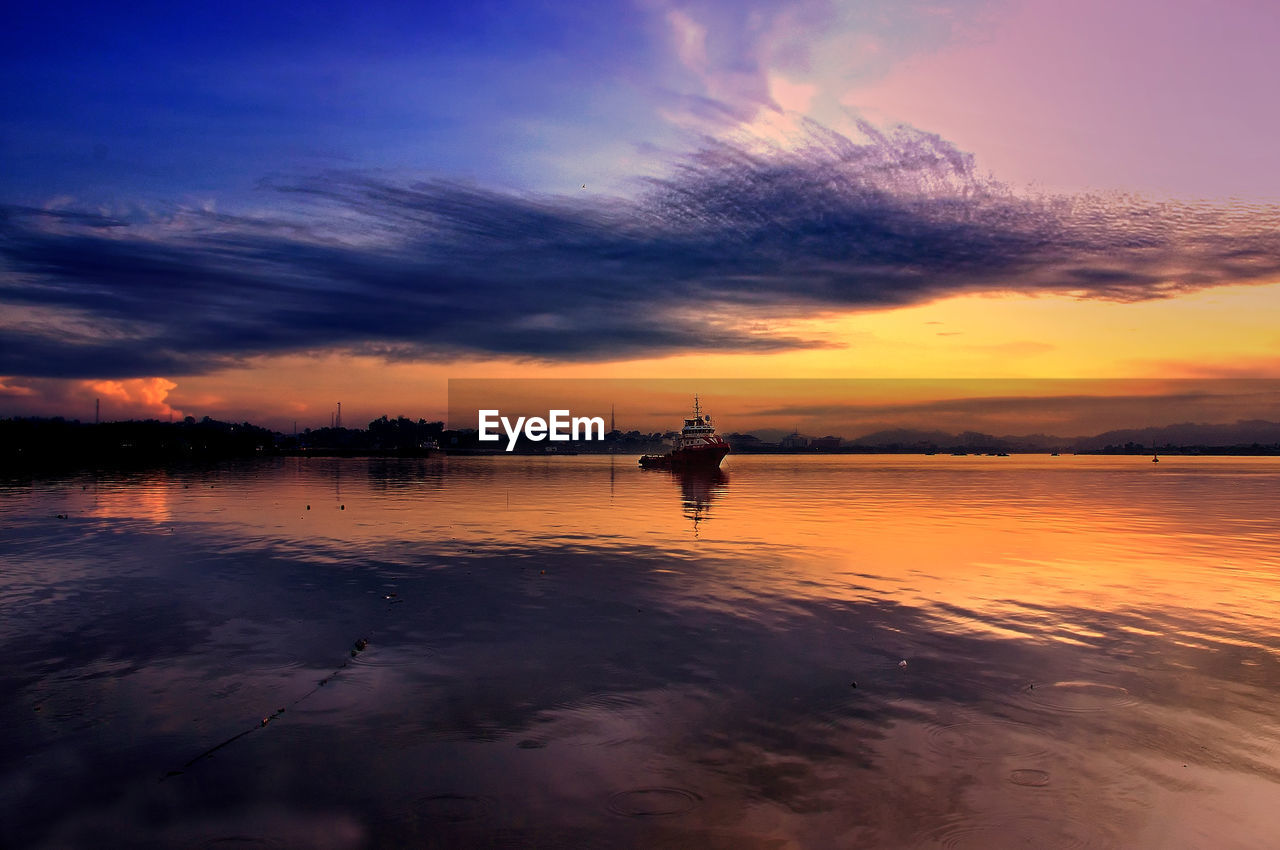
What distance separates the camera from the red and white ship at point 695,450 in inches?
5020

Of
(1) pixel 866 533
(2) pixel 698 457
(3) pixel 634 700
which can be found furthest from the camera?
(2) pixel 698 457

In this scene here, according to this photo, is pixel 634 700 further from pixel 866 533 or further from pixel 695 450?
pixel 695 450

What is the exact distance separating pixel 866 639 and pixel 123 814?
1288 centimetres

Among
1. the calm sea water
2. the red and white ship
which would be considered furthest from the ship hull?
the calm sea water

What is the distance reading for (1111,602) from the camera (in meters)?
19.5

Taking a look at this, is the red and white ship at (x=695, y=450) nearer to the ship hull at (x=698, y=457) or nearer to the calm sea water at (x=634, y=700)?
the ship hull at (x=698, y=457)

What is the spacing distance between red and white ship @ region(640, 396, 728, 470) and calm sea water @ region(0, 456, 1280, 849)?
3952 inches

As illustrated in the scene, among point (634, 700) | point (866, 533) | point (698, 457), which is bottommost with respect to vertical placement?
point (866, 533)

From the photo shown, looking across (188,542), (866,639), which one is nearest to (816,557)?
(866,639)

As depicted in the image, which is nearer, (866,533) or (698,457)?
(866,533)

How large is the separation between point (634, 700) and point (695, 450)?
11677 cm

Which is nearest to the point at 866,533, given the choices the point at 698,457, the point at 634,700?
the point at 634,700

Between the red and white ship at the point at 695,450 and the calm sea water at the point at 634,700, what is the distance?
100 m

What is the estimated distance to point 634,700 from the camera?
11.5 metres
